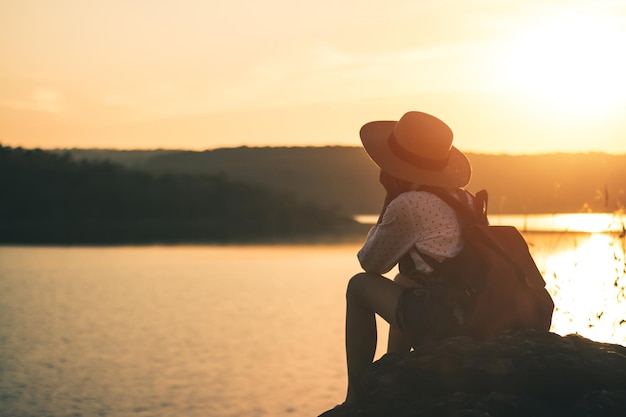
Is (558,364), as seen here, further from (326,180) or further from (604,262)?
(326,180)

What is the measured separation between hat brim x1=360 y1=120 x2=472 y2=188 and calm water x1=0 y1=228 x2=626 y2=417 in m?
2.29

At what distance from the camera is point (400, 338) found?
15.4 feet

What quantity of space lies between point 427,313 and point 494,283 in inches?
13.6

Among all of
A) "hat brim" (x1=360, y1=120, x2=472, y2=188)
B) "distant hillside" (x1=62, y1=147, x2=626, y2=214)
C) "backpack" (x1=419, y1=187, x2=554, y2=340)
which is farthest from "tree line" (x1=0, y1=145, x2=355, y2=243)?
"backpack" (x1=419, y1=187, x2=554, y2=340)

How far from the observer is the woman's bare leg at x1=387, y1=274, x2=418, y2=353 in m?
4.66

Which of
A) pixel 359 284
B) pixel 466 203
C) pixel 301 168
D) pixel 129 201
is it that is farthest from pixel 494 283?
pixel 301 168

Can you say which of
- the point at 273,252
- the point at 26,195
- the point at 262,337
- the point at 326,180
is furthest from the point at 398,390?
the point at 326,180

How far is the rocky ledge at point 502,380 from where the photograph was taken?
3.86 metres

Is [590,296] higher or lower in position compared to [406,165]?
lower

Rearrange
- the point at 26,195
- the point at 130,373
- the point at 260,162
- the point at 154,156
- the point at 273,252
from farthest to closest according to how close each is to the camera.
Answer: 1. the point at 154,156
2. the point at 260,162
3. the point at 26,195
4. the point at 273,252
5. the point at 130,373

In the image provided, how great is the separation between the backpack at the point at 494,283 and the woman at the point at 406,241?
6 cm

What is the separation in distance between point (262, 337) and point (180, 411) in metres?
3.05

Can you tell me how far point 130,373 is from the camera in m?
7.54

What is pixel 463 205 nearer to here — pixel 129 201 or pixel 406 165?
pixel 406 165
